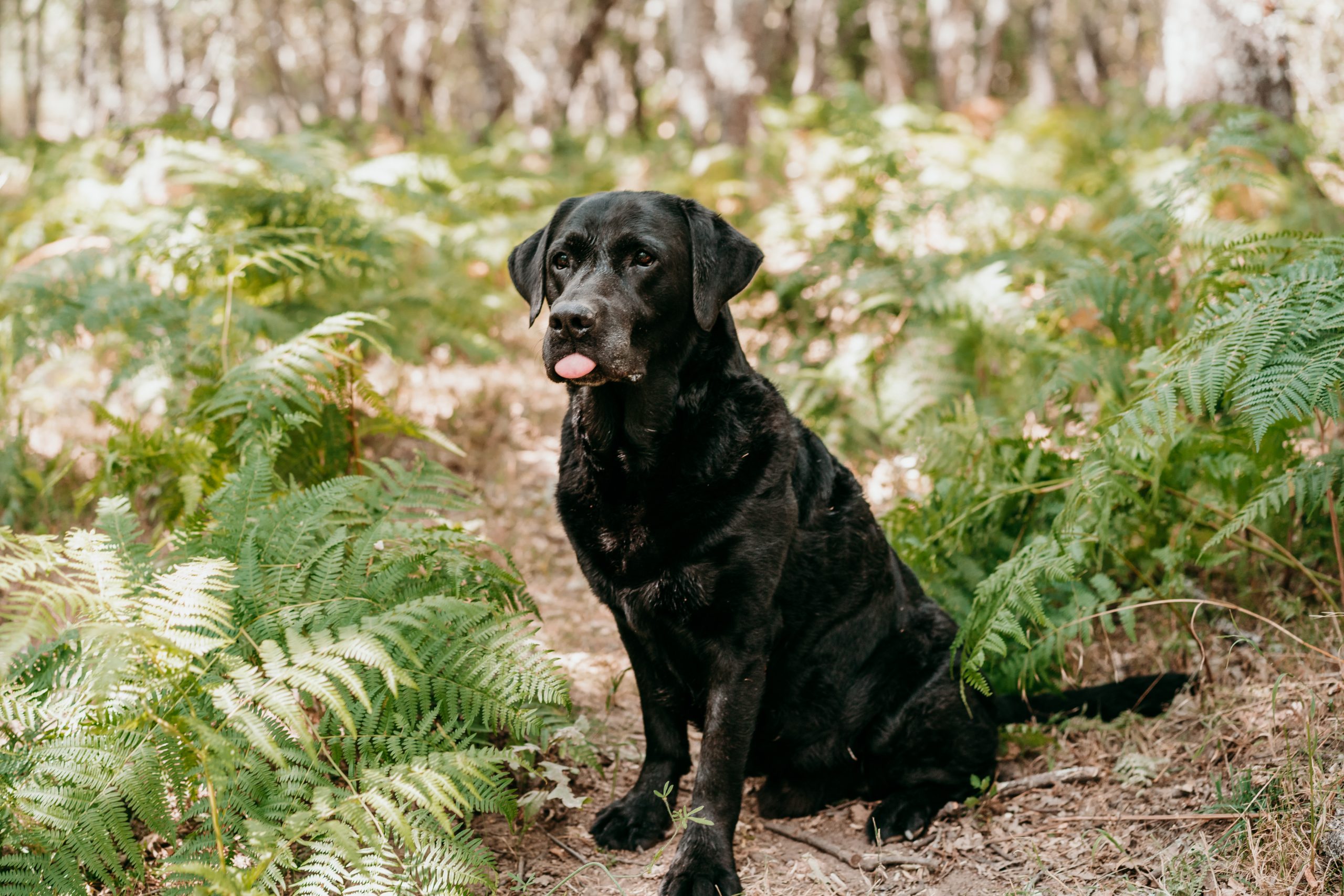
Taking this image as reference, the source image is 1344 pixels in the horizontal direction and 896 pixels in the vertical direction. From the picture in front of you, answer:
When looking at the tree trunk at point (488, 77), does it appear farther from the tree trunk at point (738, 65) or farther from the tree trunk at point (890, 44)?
the tree trunk at point (890, 44)

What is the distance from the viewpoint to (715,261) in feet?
10.5

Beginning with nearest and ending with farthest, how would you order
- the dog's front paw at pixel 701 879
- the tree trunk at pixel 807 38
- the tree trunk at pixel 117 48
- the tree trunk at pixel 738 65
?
1. the dog's front paw at pixel 701 879
2. the tree trunk at pixel 738 65
3. the tree trunk at pixel 117 48
4. the tree trunk at pixel 807 38

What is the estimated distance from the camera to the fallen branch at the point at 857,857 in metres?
3.05

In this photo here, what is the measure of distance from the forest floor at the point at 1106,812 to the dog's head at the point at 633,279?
1.11 meters

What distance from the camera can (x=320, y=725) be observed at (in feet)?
9.02

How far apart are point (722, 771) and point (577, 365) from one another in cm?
137

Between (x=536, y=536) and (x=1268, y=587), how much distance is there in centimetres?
355

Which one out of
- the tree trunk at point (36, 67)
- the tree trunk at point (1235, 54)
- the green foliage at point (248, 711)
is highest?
the tree trunk at point (36, 67)

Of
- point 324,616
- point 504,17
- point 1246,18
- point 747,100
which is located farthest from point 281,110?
point 324,616

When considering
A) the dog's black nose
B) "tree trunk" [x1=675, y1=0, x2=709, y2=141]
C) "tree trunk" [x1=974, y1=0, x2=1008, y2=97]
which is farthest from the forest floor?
"tree trunk" [x1=974, y1=0, x2=1008, y2=97]

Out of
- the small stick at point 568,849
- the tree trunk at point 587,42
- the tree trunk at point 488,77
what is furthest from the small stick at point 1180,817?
the tree trunk at point 587,42

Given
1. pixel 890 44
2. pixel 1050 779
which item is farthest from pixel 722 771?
pixel 890 44

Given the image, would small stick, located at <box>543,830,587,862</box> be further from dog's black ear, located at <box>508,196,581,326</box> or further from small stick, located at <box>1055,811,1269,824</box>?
dog's black ear, located at <box>508,196,581,326</box>

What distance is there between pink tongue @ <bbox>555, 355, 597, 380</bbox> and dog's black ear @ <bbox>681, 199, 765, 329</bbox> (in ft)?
1.41
